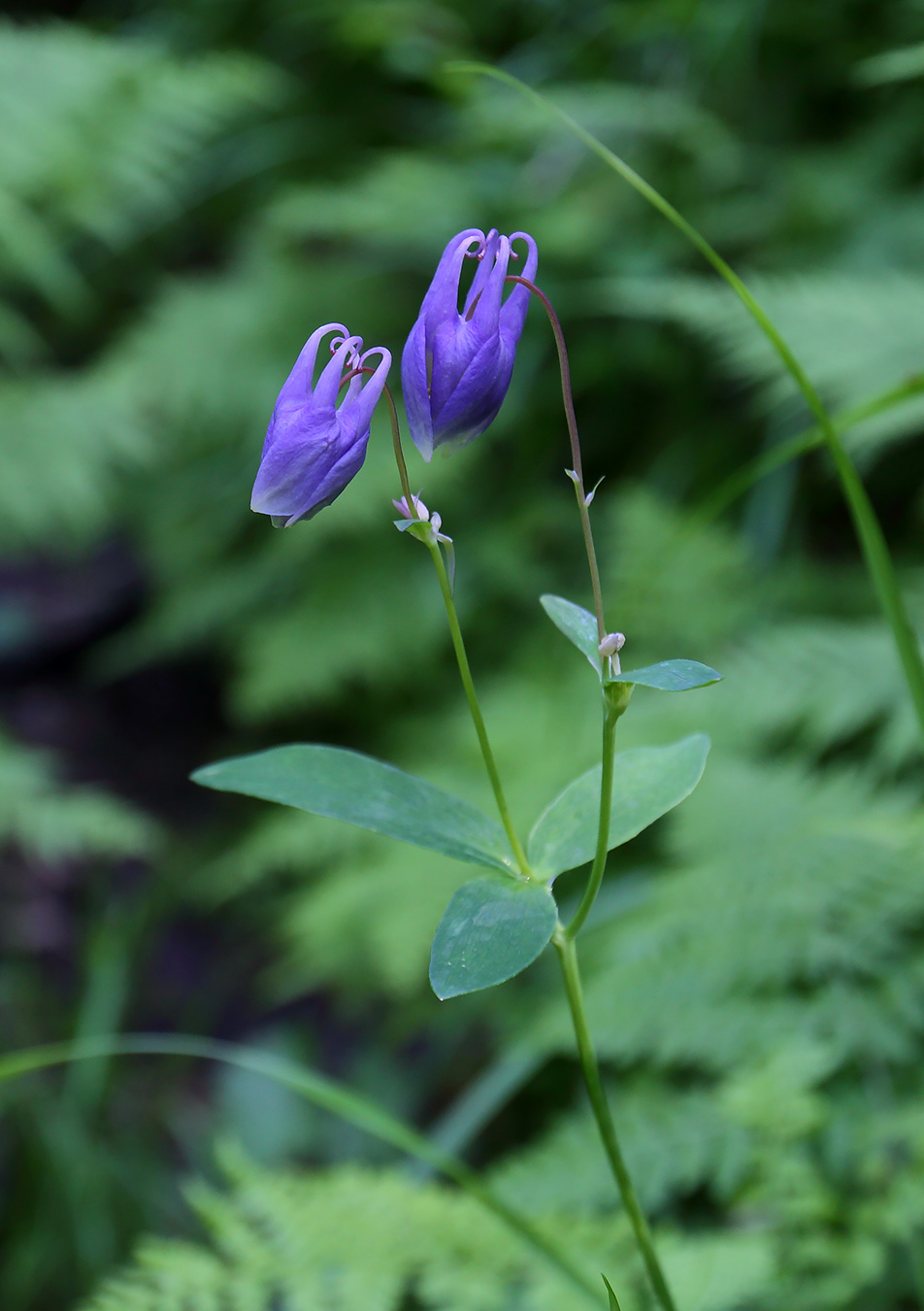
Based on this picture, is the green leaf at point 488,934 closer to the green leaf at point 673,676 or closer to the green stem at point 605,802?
the green stem at point 605,802

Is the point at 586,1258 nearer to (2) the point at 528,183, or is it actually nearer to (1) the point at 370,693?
(1) the point at 370,693

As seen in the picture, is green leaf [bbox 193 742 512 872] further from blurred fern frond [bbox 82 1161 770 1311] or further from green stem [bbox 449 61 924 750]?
blurred fern frond [bbox 82 1161 770 1311]

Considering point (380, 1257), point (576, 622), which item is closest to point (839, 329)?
point (576, 622)

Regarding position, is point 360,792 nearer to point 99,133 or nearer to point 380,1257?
point 380,1257

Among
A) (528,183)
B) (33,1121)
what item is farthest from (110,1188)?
(528,183)

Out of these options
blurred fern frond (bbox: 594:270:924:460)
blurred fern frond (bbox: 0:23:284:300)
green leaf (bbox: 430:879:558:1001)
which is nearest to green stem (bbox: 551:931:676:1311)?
green leaf (bbox: 430:879:558:1001)

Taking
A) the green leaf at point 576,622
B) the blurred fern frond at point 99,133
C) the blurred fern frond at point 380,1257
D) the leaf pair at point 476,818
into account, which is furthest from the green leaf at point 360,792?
the blurred fern frond at point 99,133

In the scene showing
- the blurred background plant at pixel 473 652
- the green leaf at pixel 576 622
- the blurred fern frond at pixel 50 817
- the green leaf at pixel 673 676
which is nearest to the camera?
the green leaf at pixel 673 676

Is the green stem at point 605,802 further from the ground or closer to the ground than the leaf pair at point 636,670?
closer to the ground

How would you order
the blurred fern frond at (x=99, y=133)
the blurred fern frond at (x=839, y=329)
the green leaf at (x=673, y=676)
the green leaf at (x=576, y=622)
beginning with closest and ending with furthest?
the green leaf at (x=673, y=676)
the green leaf at (x=576, y=622)
the blurred fern frond at (x=839, y=329)
the blurred fern frond at (x=99, y=133)
